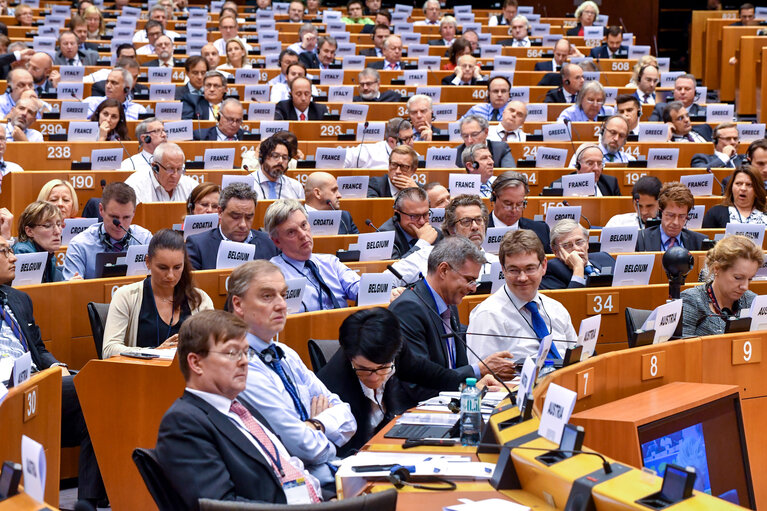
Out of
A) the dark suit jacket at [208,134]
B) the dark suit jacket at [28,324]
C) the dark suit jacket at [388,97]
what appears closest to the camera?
the dark suit jacket at [28,324]

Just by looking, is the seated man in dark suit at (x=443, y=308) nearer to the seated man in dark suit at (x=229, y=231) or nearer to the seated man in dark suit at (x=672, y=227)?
the seated man in dark suit at (x=229, y=231)

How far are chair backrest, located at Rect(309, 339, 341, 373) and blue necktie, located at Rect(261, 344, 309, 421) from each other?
471 millimetres

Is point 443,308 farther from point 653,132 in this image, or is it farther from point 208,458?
point 653,132

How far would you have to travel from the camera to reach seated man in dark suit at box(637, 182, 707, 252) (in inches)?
258

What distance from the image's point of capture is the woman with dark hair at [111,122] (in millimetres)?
8430

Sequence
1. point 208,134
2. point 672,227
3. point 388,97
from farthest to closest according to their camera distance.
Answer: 1. point 388,97
2. point 208,134
3. point 672,227

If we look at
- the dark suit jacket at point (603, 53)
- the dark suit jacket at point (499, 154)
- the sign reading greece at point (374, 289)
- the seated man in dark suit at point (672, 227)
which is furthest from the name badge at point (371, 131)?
the dark suit jacket at point (603, 53)

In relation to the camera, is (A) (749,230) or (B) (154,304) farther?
(A) (749,230)

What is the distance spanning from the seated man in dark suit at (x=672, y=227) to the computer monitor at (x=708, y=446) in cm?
291

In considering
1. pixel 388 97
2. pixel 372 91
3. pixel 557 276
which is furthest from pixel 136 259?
pixel 388 97

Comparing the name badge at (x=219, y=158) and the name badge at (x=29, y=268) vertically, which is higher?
the name badge at (x=219, y=158)

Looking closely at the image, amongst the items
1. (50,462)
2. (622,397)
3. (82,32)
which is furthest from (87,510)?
(82,32)

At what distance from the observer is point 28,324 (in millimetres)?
4699

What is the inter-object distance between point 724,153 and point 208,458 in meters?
7.55
